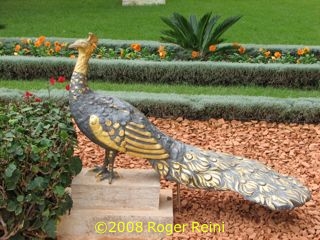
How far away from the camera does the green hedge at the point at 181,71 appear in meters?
8.55

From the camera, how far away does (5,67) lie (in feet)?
28.8

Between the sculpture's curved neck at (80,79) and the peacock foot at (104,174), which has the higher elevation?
the sculpture's curved neck at (80,79)

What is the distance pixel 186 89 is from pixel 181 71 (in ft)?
1.48

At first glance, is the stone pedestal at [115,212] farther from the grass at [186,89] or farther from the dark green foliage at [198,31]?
the dark green foliage at [198,31]

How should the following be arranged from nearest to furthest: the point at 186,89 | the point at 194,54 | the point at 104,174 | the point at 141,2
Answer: the point at 104,174 < the point at 186,89 < the point at 194,54 < the point at 141,2

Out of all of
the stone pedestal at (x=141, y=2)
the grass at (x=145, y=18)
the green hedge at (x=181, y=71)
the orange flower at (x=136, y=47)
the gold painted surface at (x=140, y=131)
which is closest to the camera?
the gold painted surface at (x=140, y=131)

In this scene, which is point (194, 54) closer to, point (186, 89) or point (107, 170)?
point (186, 89)

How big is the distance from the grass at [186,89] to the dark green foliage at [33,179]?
379cm

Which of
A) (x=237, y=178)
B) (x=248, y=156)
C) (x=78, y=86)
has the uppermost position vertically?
(x=78, y=86)

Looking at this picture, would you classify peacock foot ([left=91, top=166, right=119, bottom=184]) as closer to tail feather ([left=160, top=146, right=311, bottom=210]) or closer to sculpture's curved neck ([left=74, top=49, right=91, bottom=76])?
tail feather ([left=160, top=146, right=311, bottom=210])

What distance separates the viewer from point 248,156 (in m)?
6.01

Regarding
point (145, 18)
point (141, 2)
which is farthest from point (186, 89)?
point (141, 2)

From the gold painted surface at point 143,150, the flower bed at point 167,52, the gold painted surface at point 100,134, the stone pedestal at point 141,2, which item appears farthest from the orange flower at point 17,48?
the stone pedestal at point 141,2

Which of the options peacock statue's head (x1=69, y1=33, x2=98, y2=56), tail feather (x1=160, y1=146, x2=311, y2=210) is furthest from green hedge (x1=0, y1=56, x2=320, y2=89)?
tail feather (x1=160, y1=146, x2=311, y2=210)
